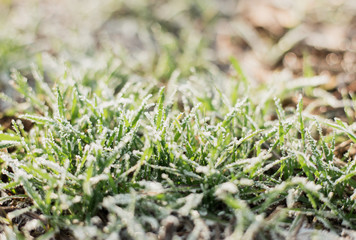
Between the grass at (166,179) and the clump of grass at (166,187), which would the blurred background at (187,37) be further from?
the clump of grass at (166,187)

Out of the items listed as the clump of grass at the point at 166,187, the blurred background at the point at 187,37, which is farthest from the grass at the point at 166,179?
the blurred background at the point at 187,37

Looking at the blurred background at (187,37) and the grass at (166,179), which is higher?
the blurred background at (187,37)

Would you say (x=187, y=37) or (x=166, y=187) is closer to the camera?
(x=166, y=187)

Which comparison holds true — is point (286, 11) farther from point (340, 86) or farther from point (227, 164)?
point (227, 164)

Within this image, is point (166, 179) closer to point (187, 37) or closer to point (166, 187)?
point (166, 187)

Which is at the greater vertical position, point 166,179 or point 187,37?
point 187,37

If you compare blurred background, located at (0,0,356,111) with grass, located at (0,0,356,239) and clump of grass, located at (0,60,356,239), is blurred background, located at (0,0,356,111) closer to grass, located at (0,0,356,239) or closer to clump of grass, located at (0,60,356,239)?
grass, located at (0,0,356,239)

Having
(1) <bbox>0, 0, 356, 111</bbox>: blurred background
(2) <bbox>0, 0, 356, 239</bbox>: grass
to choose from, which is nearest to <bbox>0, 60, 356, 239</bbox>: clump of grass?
(2) <bbox>0, 0, 356, 239</bbox>: grass

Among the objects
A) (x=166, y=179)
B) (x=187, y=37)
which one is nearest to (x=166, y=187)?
(x=166, y=179)
